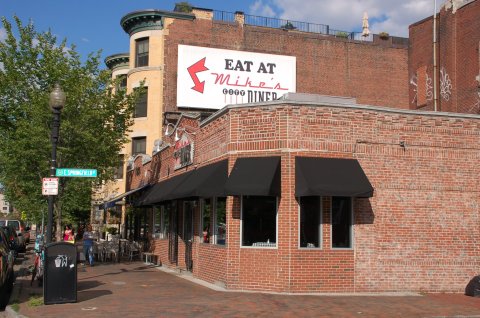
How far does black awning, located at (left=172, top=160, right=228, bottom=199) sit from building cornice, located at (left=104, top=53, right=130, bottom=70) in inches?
1218

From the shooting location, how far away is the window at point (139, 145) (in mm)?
36031

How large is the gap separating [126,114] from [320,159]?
9.09 m

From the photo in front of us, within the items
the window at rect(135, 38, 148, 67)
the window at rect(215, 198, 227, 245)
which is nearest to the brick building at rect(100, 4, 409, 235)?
the window at rect(135, 38, 148, 67)

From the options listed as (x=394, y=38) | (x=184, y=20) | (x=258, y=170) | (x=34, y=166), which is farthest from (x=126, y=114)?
(x=394, y=38)

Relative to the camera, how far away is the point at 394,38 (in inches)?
1476

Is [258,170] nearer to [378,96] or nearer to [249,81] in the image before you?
[249,81]

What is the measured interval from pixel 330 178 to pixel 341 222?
1.43m

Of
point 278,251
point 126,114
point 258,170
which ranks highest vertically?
point 126,114

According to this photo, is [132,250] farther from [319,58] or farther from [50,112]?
[319,58]

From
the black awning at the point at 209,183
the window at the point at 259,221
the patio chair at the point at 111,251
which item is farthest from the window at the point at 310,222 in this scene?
the patio chair at the point at 111,251

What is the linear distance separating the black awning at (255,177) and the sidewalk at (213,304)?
2490 millimetres

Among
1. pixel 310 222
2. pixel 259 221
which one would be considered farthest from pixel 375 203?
pixel 259 221

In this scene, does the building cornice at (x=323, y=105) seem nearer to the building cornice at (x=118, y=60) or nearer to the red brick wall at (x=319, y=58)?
the red brick wall at (x=319, y=58)

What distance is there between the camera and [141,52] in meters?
35.6
